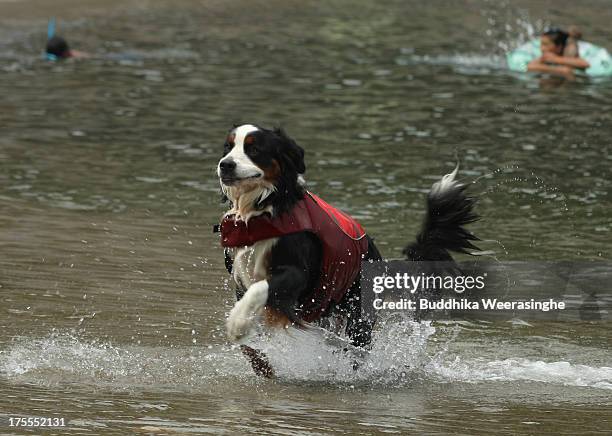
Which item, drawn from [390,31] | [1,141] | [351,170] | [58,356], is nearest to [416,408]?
[58,356]

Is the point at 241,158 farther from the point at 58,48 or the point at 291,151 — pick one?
the point at 58,48

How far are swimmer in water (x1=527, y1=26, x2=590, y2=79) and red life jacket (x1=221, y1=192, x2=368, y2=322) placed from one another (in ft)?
54.6

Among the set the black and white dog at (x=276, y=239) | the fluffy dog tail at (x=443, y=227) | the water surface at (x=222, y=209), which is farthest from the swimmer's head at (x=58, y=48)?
the black and white dog at (x=276, y=239)

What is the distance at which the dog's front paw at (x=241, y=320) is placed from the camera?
23.6 feet

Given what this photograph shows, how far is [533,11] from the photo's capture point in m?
40.1

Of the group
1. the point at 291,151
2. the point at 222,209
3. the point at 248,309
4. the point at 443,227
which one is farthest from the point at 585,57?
the point at 248,309

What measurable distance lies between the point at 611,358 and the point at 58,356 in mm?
3473

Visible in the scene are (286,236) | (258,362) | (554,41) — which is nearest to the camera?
(286,236)

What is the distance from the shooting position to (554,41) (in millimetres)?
24156

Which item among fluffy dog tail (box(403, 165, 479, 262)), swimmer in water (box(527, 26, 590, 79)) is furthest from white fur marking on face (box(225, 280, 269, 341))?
swimmer in water (box(527, 26, 590, 79))

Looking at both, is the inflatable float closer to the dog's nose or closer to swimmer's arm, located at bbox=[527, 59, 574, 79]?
swimmer's arm, located at bbox=[527, 59, 574, 79]

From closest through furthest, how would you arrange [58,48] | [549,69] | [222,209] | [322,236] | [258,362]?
[322,236] < [258,362] < [222,209] < [549,69] < [58,48]

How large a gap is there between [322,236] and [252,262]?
1.37 feet

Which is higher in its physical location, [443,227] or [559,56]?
[443,227]
